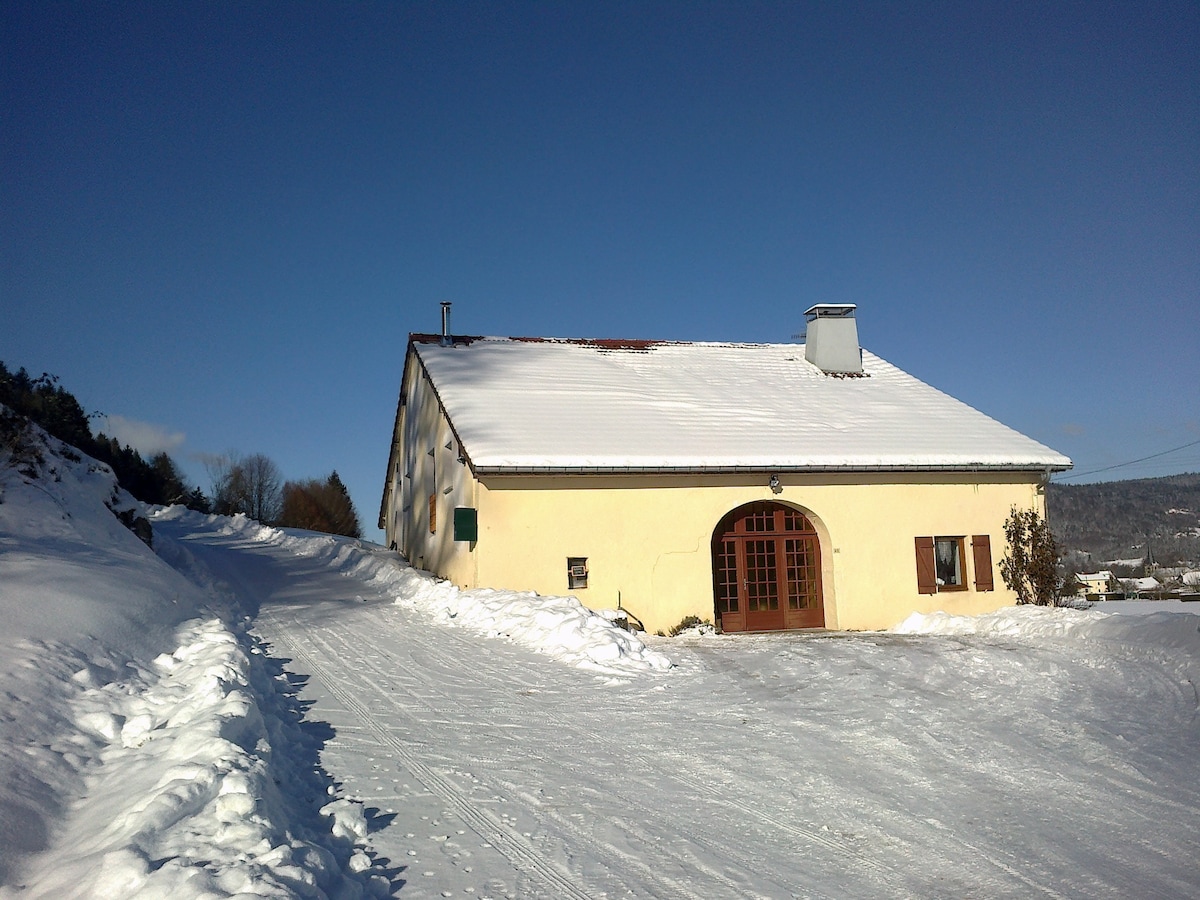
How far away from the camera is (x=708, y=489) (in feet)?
53.6

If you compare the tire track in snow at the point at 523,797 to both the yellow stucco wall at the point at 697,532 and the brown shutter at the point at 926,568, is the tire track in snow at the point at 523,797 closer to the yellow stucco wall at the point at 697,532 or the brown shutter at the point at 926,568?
the yellow stucco wall at the point at 697,532

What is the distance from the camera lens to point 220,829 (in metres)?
4.30

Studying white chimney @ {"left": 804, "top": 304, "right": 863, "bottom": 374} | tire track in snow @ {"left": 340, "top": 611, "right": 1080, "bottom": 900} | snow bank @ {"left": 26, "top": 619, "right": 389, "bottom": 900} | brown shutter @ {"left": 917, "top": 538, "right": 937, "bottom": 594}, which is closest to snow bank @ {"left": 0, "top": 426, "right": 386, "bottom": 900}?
snow bank @ {"left": 26, "top": 619, "right": 389, "bottom": 900}

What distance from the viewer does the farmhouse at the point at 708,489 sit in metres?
15.6

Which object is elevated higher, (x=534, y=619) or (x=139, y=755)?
(x=534, y=619)

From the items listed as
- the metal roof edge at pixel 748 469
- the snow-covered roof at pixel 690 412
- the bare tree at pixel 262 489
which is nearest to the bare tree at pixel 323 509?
the bare tree at pixel 262 489

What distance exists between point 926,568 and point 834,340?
760 centimetres

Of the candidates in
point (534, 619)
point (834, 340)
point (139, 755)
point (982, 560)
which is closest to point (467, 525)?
point (534, 619)

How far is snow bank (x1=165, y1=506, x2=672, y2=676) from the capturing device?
36.1ft

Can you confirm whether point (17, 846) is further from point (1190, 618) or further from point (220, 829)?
point (1190, 618)

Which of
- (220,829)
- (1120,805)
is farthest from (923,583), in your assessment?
(220,829)

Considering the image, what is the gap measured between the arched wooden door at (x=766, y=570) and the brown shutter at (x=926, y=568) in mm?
2044

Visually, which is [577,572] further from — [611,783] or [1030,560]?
[611,783]

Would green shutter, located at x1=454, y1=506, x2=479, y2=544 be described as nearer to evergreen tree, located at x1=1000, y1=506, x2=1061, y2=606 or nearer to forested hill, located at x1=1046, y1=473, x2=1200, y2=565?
evergreen tree, located at x1=1000, y1=506, x2=1061, y2=606
